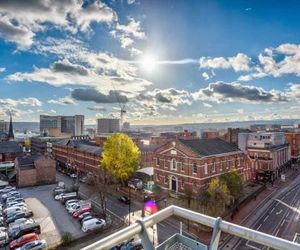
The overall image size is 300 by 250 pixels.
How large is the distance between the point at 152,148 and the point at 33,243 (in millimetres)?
44011

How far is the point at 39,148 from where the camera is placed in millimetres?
104125

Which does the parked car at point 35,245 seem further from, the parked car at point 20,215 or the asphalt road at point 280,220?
the asphalt road at point 280,220

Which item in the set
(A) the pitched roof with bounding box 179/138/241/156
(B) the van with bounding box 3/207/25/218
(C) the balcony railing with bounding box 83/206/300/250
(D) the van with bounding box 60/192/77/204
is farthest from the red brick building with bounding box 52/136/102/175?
(C) the balcony railing with bounding box 83/206/300/250

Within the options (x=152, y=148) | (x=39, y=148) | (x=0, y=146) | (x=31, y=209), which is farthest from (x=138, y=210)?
(x=39, y=148)

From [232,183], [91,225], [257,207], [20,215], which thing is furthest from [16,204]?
[257,207]

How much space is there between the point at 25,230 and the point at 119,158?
2079cm

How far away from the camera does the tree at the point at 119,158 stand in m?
48.7

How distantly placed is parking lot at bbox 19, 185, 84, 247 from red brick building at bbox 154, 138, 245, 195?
1916cm

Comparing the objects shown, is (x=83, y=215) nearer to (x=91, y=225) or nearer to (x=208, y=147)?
(x=91, y=225)

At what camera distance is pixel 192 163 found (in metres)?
43.4

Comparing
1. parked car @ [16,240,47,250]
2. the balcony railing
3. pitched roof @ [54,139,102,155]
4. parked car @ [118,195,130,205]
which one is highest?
the balcony railing

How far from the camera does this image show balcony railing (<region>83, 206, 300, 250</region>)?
3.15 meters

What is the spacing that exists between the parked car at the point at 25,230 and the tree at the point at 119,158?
61.0 ft

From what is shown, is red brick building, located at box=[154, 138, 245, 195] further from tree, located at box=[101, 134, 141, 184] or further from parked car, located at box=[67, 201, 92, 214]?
parked car, located at box=[67, 201, 92, 214]
